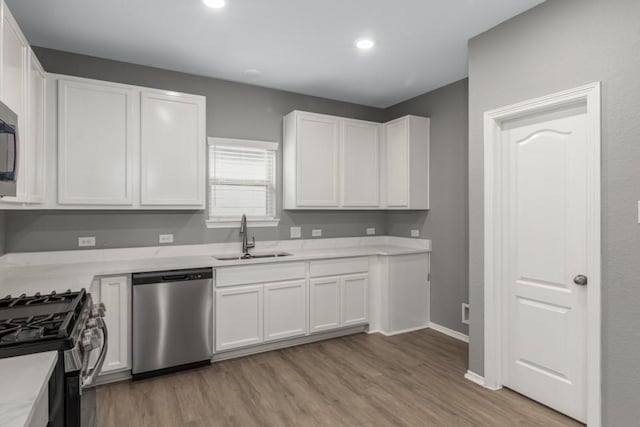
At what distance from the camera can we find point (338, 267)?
3.92 m

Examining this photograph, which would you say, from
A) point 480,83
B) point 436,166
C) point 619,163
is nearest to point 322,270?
point 436,166

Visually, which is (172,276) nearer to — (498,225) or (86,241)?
(86,241)

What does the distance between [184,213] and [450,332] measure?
3.15 m

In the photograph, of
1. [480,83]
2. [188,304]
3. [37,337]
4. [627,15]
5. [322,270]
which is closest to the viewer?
[37,337]

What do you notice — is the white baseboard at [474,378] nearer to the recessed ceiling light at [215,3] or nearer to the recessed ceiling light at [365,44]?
the recessed ceiling light at [365,44]

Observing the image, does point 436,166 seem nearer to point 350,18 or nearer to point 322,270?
point 322,270

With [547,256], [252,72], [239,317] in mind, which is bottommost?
[239,317]

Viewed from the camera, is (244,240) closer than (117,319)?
No

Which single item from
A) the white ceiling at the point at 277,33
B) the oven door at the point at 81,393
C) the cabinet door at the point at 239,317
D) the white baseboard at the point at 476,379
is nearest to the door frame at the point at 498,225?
the white baseboard at the point at 476,379

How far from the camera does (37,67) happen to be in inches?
104

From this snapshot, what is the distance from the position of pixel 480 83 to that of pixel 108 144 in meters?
3.11

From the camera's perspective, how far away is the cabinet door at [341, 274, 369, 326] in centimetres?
395

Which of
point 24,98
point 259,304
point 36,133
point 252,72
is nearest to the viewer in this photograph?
point 24,98

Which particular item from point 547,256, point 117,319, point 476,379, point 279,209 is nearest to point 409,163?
point 279,209
